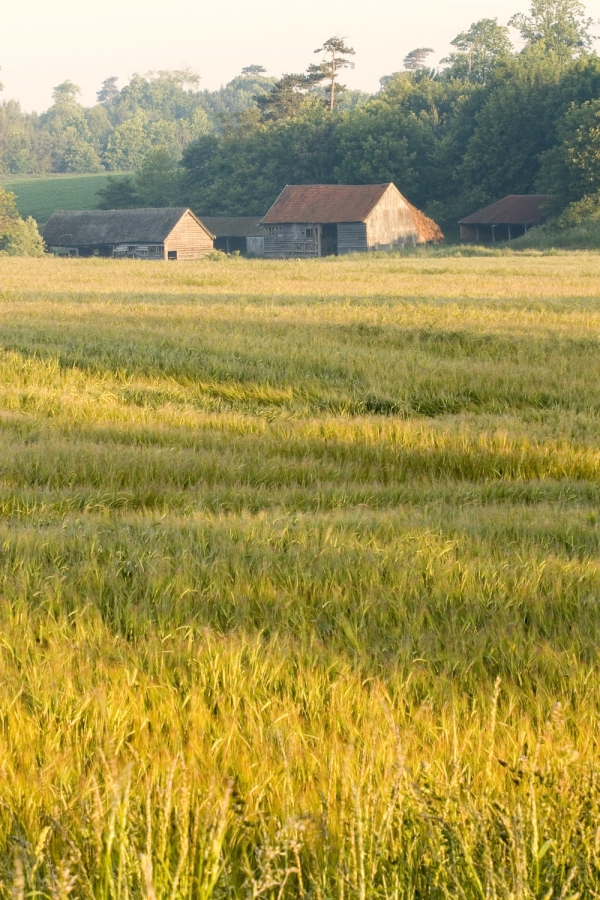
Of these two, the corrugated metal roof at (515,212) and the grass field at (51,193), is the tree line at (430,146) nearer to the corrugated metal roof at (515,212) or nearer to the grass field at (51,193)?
the corrugated metal roof at (515,212)

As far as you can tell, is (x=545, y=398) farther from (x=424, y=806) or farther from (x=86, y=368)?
(x=424, y=806)

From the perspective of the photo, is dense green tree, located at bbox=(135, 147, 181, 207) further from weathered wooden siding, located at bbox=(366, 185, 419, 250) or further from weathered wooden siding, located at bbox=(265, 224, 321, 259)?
weathered wooden siding, located at bbox=(366, 185, 419, 250)

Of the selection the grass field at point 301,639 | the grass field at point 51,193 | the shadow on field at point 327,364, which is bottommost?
the grass field at point 301,639

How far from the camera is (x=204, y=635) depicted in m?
4.10

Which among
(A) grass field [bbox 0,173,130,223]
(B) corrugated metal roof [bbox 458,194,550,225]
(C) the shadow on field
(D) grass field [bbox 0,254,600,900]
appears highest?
(A) grass field [bbox 0,173,130,223]

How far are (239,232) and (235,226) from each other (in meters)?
1.05

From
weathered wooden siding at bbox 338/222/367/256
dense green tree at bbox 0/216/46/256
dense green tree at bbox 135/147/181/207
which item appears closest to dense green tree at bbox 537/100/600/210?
weathered wooden siding at bbox 338/222/367/256

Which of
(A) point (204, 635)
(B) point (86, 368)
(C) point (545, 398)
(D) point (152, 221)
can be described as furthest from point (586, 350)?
(D) point (152, 221)

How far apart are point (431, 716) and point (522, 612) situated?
4.75 ft

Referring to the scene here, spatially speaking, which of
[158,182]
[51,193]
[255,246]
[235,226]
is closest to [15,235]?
[235,226]

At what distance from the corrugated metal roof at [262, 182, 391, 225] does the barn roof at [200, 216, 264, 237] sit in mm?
4895

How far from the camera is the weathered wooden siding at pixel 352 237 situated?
7794 centimetres

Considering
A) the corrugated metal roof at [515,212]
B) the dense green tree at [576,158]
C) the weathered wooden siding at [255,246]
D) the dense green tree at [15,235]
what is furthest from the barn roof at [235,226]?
the dense green tree at [576,158]

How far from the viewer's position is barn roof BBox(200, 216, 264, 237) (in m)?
85.5
